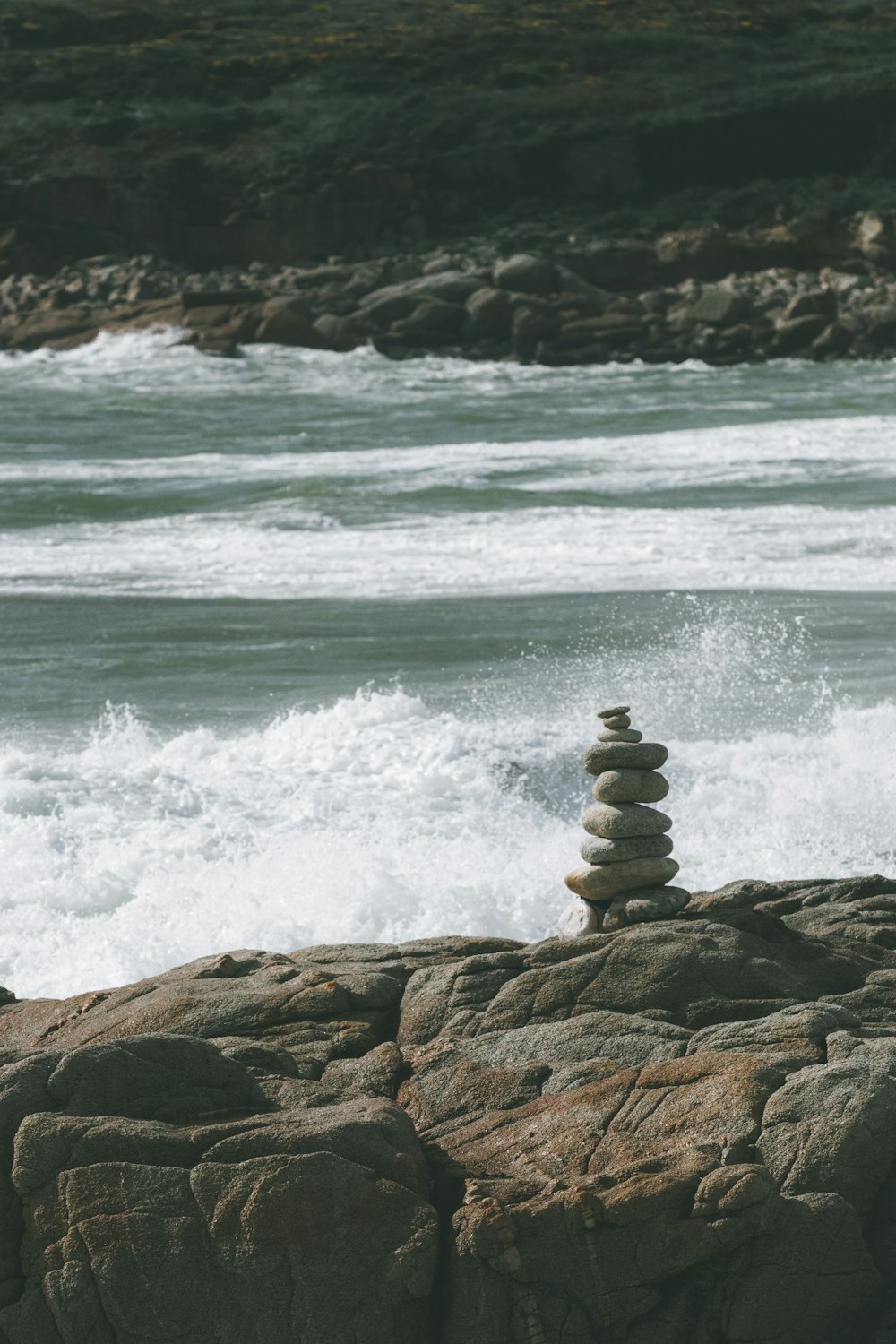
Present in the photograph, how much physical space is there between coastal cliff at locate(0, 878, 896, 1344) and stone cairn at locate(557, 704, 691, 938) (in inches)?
46.9

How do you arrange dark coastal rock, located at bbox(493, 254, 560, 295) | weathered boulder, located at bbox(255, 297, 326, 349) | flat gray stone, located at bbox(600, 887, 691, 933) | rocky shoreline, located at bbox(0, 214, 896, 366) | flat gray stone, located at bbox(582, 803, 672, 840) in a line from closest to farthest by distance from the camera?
flat gray stone, located at bbox(600, 887, 691, 933), flat gray stone, located at bbox(582, 803, 672, 840), rocky shoreline, located at bbox(0, 214, 896, 366), weathered boulder, located at bbox(255, 297, 326, 349), dark coastal rock, located at bbox(493, 254, 560, 295)

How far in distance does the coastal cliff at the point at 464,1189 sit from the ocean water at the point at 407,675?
396 centimetres

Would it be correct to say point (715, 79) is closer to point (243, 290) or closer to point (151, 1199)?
point (243, 290)

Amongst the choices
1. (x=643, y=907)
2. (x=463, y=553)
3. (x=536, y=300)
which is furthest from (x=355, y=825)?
(x=536, y=300)

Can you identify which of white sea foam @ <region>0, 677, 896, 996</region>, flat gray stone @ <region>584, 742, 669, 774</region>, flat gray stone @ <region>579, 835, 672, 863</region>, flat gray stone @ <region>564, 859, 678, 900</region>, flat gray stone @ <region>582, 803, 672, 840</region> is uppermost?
flat gray stone @ <region>584, 742, 669, 774</region>

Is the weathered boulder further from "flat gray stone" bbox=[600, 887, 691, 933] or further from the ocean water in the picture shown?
"flat gray stone" bbox=[600, 887, 691, 933]

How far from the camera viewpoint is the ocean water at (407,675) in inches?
376

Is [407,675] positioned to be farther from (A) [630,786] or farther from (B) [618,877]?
(B) [618,877]

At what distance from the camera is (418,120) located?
51.6 metres

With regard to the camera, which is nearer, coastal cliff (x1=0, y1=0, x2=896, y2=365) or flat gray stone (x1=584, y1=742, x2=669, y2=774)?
flat gray stone (x1=584, y1=742, x2=669, y2=774)

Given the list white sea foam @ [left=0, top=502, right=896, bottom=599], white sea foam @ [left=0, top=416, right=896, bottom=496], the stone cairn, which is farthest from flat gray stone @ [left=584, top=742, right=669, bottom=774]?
white sea foam @ [left=0, top=416, right=896, bottom=496]

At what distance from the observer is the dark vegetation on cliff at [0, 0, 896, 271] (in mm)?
48750

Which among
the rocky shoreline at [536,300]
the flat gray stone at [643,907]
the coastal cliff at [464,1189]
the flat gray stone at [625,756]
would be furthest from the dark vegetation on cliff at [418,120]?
the coastal cliff at [464,1189]

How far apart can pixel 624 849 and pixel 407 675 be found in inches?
277
